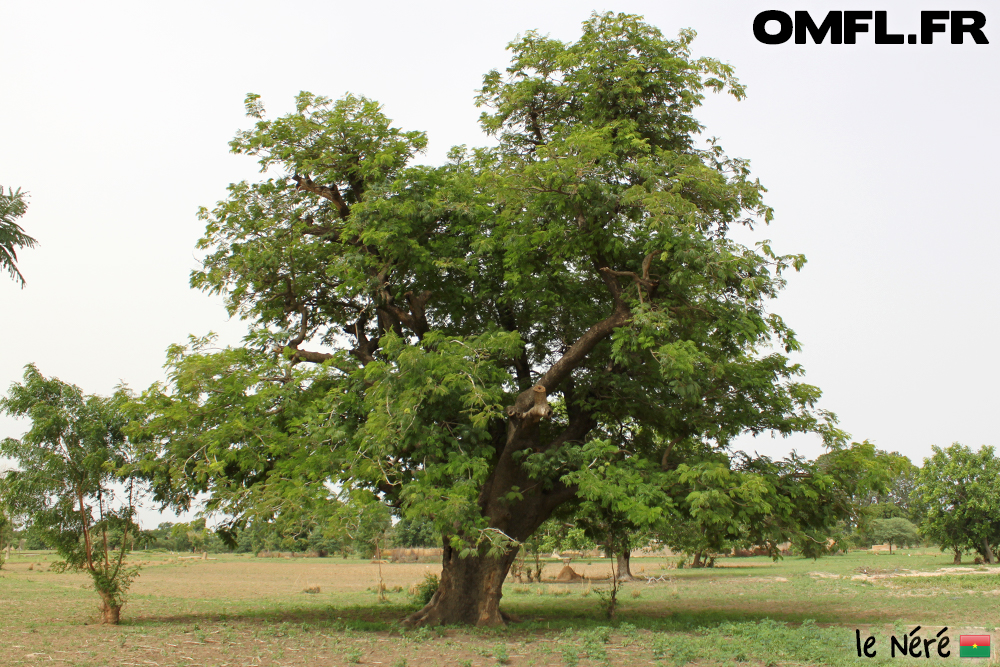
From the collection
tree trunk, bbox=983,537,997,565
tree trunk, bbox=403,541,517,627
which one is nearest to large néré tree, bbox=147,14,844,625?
tree trunk, bbox=403,541,517,627

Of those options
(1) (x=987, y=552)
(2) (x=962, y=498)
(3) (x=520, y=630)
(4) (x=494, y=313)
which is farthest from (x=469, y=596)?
(1) (x=987, y=552)

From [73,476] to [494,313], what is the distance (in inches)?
383

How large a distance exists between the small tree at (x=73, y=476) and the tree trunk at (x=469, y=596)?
6391 mm

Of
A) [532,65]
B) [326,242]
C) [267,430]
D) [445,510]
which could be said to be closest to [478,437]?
[445,510]

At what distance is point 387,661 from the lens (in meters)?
11.0

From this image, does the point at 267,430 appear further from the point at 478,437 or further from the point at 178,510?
the point at 478,437

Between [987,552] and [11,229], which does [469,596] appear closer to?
[11,229]

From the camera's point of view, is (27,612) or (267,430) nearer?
(267,430)

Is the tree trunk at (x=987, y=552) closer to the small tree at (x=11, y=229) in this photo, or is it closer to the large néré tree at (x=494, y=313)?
the large néré tree at (x=494, y=313)

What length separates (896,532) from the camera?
79.6 m

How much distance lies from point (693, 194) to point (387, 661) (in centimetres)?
988

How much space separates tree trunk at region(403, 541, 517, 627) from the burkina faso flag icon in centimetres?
812

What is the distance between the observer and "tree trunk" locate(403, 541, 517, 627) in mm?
15383

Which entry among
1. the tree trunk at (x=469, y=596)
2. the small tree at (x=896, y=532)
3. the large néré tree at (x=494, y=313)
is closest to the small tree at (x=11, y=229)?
the large néré tree at (x=494, y=313)
